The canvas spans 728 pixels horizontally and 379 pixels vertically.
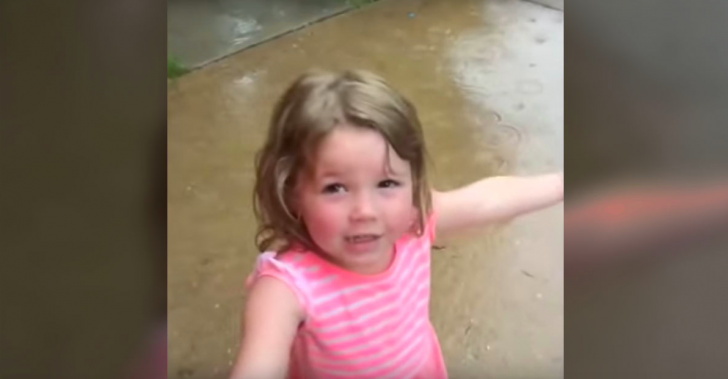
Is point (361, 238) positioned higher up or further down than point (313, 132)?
further down

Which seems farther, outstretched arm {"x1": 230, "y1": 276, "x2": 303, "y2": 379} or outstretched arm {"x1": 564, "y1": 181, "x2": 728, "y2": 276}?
outstretched arm {"x1": 564, "y1": 181, "x2": 728, "y2": 276}

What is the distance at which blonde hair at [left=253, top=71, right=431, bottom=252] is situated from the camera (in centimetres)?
116

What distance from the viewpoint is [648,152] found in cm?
126

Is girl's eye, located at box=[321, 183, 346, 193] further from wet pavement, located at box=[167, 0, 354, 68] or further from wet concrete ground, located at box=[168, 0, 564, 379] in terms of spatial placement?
wet pavement, located at box=[167, 0, 354, 68]

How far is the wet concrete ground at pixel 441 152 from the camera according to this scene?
119cm

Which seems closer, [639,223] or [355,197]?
[355,197]

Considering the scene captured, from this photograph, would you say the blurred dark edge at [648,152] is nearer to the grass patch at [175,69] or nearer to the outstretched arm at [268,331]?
the outstretched arm at [268,331]

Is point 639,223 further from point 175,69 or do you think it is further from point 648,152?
point 175,69

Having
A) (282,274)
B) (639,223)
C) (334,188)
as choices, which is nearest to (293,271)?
(282,274)

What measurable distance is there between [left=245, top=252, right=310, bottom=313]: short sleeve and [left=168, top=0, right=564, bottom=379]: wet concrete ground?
0.05 feet

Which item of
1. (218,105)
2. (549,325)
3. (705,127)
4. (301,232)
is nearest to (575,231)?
(549,325)

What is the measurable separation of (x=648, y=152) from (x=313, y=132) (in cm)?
51

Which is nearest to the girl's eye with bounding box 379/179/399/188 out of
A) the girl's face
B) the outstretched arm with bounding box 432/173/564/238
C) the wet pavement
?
the girl's face

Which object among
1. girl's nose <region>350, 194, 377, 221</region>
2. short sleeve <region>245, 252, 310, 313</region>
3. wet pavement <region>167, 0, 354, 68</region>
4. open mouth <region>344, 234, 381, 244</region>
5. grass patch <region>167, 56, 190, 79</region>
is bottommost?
short sleeve <region>245, 252, 310, 313</region>
